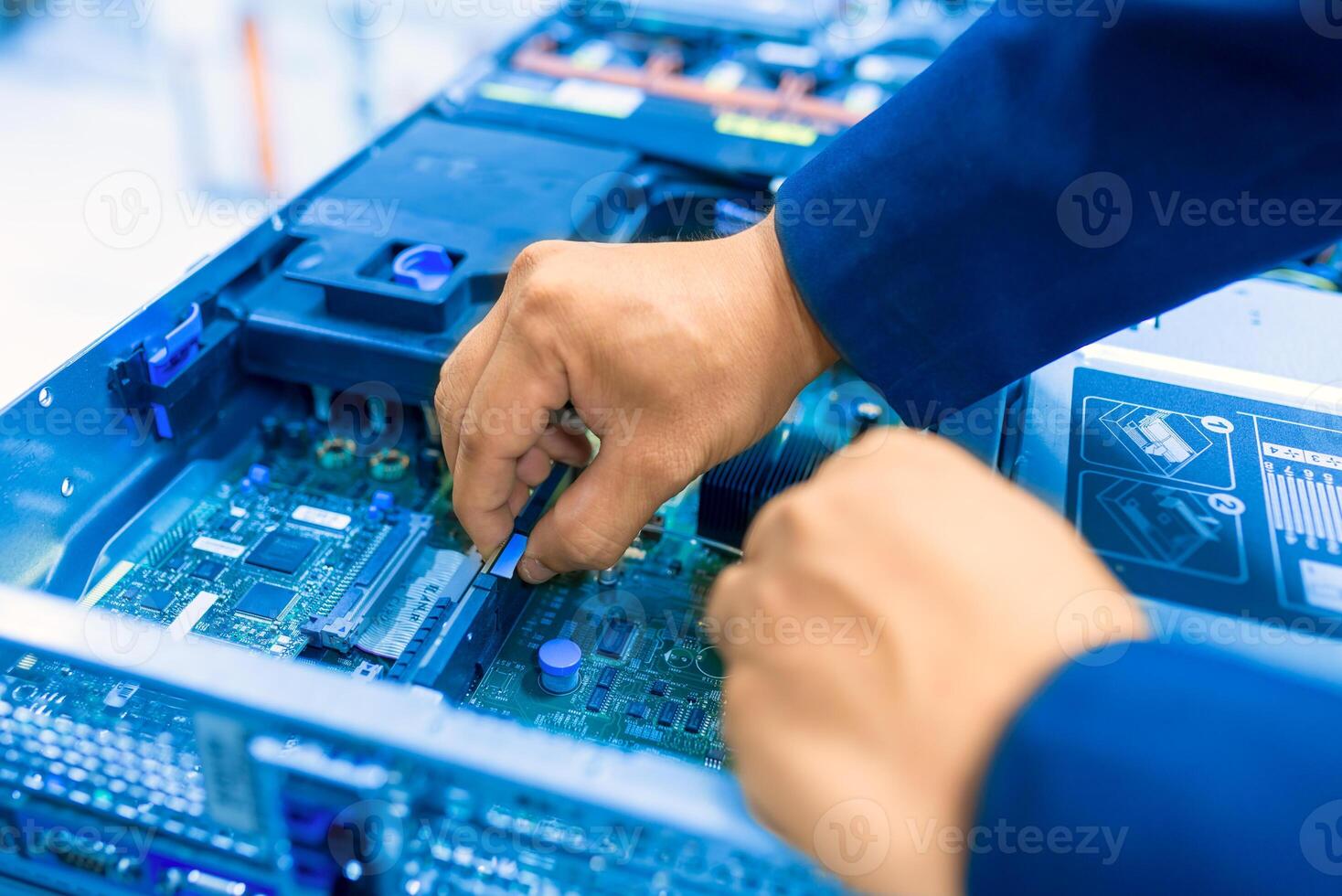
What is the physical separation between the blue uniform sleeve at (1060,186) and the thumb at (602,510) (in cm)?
28

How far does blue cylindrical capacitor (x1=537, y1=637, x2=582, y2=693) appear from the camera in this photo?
121 cm

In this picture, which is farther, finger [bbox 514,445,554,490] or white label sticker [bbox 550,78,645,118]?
white label sticker [bbox 550,78,645,118]

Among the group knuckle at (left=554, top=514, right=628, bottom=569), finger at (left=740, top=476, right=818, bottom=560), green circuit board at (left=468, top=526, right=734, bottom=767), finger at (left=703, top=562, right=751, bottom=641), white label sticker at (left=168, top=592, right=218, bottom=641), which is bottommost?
green circuit board at (left=468, top=526, right=734, bottom=767)

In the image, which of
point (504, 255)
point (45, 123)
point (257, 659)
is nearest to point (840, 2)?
point (504, 255)

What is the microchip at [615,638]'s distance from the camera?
1270 mm

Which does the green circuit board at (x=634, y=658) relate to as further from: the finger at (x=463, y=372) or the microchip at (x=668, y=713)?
the finger at (x=463, y=372)

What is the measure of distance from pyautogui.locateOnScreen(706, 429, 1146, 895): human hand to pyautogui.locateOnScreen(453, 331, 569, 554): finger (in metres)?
0.52

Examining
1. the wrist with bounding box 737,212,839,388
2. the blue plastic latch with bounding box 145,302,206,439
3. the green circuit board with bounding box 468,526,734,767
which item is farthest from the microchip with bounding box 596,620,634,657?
the blue plastic latch with bounding box 145,302,206,439

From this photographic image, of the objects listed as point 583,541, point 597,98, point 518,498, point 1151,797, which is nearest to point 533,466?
point 518,498

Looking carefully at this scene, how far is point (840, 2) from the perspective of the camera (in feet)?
8.47

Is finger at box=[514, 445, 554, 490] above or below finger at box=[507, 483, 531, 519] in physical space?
above

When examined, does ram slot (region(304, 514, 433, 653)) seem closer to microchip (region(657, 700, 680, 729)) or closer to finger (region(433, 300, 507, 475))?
finger (region(433, 300, 507, 475))

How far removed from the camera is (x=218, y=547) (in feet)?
4.56

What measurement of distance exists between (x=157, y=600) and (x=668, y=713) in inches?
25.1
